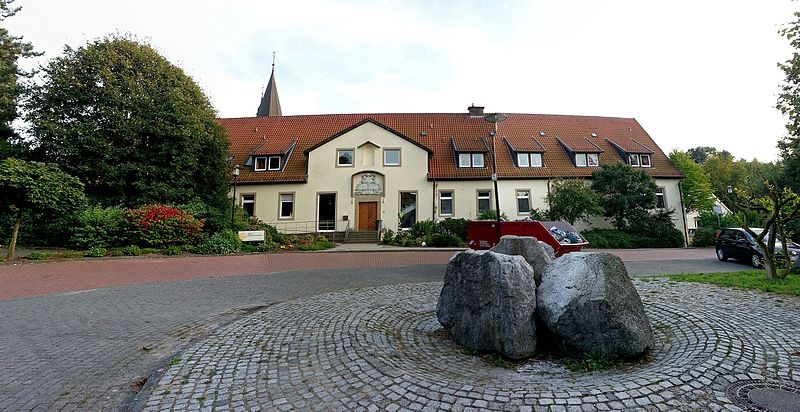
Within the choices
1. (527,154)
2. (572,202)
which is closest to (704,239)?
(572,202)

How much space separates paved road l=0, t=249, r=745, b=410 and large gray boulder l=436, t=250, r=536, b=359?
3.30 m

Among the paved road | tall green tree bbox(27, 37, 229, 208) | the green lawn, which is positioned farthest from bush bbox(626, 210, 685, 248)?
tall green tree bbox(27, 37, 229, 208)

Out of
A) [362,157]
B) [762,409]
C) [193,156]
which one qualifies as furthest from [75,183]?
[762,409]

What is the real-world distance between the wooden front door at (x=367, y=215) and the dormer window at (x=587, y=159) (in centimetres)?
1528

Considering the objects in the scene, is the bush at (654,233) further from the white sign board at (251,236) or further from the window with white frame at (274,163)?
the window with white frame at (274,163)

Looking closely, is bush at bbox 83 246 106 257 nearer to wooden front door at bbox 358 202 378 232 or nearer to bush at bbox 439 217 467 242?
wooden front door at bbox 358 202 378 232

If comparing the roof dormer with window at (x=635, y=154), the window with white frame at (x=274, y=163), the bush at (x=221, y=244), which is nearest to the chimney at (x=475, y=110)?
the roof dormer with window at (x=635, y=154)

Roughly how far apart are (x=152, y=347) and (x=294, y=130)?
27102 millimetres

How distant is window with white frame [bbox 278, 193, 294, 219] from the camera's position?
25.1 m

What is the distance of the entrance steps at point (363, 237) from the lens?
23016 mm

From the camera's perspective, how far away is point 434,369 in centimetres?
357

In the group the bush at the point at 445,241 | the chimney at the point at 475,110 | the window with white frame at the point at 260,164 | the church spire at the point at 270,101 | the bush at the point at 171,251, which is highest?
the church spire at the point at 270,101

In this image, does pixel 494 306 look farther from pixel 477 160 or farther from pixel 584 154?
pixel 584 154

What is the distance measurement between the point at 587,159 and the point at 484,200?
8.60 m
